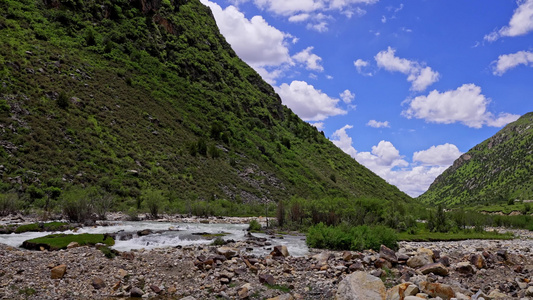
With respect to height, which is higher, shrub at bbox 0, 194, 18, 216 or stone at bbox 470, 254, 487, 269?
shrub at bbox 0, 194, 18, 216

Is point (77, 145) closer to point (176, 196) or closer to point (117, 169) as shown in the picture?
point (117, 169)

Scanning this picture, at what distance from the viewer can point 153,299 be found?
1224 centimetres

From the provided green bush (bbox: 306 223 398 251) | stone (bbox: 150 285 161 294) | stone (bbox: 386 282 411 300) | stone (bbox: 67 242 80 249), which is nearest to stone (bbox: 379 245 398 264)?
green bush (bbox: 306 223 398 251)

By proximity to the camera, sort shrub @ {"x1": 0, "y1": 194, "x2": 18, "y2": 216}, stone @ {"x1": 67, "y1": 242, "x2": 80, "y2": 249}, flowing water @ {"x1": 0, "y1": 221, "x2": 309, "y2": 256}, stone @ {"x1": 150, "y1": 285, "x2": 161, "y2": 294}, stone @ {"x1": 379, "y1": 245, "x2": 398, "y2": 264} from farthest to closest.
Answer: shrub @ {"x1": 0, "y1": 194, "x2": 18, "y2": 216}, flowing water @ {"x1": 0, "y1": 221, "x2": 309, "y2": 256}, stone @ {"x1": 379, "y1": 245, "x2": 398, "y2": 264}, stone @ {"x1": 67, "y1": 242, "x2": 80, "y2": 249}, stone @ {"x1": 150, "y1": 285, "x2": 161, "y2": 294}

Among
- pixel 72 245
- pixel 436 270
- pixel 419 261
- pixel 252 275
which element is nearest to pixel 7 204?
pixel 72 245

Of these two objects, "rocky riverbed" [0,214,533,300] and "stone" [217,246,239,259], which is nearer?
"rocky riverbed" [0,214,533,300]

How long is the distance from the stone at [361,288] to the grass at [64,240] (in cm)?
1280

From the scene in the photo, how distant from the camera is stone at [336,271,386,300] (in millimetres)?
10969

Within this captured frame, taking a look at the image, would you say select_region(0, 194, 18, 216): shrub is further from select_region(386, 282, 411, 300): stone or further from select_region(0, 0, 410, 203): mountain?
select_region(386, 282, 411, 300): stone

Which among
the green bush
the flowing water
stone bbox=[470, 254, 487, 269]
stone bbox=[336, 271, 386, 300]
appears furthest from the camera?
the green bush

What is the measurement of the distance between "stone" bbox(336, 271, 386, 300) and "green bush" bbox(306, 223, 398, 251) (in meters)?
9.30

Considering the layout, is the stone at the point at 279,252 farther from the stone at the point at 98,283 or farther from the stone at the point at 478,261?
the stone at the point at 478,261

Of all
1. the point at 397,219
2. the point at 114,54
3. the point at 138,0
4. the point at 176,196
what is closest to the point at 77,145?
the point at 176,196

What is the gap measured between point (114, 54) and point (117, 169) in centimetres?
3533
